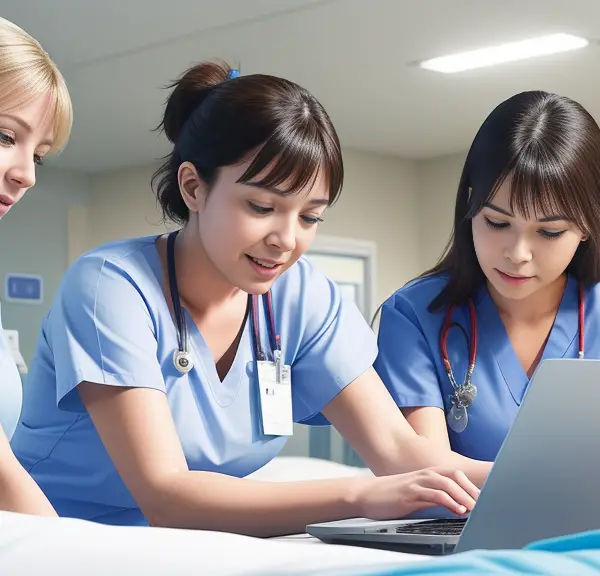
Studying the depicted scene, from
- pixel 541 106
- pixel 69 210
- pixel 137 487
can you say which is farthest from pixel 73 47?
pixel 137 487

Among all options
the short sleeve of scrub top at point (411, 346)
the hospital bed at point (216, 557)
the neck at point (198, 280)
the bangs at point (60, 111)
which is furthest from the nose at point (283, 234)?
the hospital bed at point (216, 557)

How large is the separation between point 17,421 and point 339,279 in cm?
560

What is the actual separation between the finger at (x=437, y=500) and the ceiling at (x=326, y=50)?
3022 millimetres

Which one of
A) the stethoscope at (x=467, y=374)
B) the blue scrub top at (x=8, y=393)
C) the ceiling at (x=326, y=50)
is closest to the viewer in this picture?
the blue scrub top at (x=8, y=393)

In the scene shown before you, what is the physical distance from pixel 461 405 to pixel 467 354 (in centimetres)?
10

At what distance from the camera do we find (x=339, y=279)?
726 cm

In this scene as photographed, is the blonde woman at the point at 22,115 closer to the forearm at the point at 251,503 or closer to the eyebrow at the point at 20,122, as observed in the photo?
the eyebrow at the point at 20,122

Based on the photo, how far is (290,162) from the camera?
1530 millimetres

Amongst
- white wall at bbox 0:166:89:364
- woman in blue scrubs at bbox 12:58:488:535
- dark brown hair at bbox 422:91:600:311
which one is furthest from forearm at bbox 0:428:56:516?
white wall at bbox 0:166:89:364

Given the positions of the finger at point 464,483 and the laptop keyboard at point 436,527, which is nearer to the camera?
the laptop keyboard at point 436,527

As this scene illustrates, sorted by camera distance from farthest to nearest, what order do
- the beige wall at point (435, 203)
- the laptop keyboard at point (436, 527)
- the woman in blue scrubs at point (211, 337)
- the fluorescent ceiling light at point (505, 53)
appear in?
the beige wall at point (435, 203) → the fluorescent ceiling light at point (505, 53) → the woman in blue scrubs at point (211, 337) → the laptop keyboard at point (436, 527)

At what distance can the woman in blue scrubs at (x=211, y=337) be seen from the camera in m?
1.43

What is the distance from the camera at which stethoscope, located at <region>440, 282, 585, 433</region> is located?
1.88m

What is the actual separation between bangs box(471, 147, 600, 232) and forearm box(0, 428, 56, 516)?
0.91 metres
